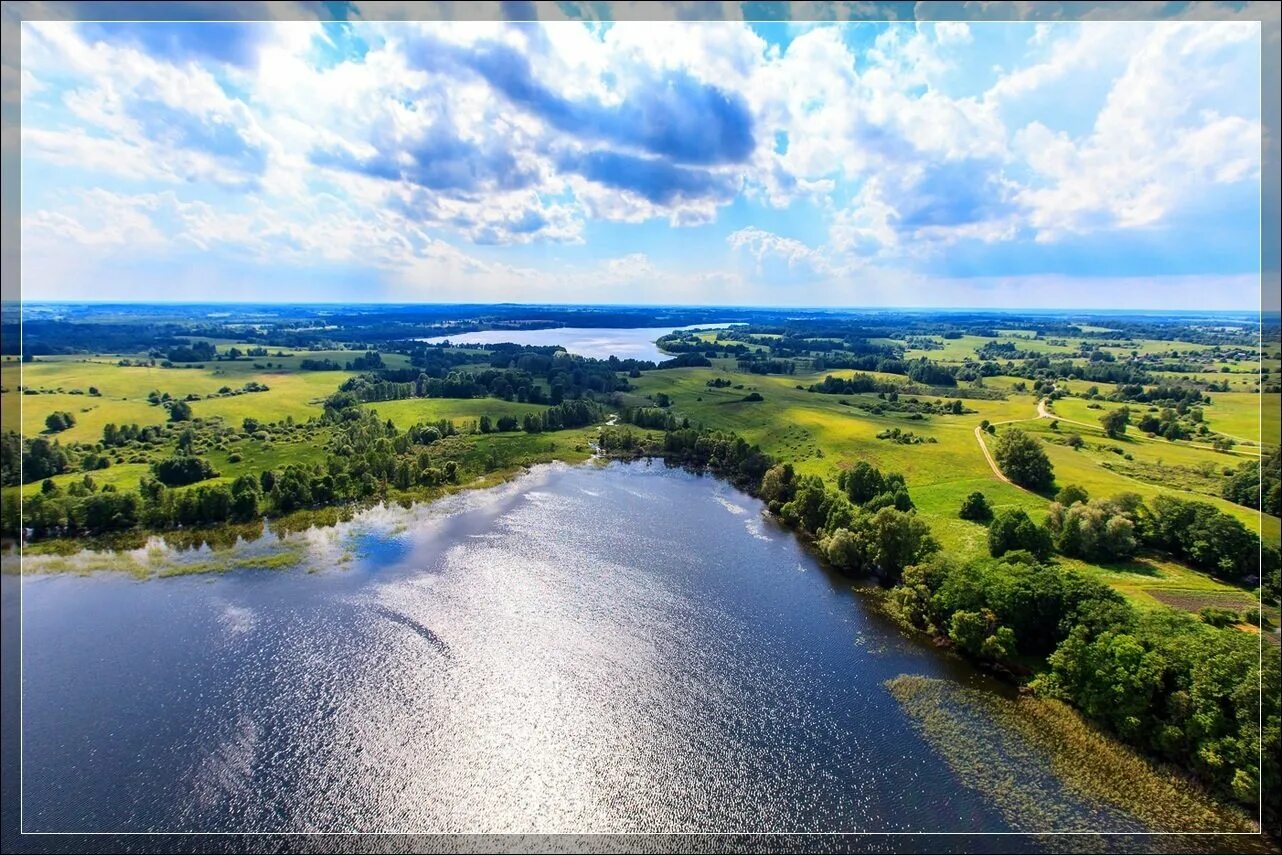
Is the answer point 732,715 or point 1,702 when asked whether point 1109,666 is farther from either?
point 1,702

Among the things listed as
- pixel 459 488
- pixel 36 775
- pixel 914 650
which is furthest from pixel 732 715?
pixel 459 488

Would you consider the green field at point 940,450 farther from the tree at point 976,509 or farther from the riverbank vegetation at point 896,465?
the tree at point 976,509

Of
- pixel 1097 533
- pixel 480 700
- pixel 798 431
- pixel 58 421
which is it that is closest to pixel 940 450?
pixel 798 431

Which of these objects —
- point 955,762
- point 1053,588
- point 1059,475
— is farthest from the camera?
point 1059,475

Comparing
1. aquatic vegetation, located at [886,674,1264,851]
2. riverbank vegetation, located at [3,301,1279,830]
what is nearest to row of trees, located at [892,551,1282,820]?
riverbank vegetation, located at [3,301,1279,830]

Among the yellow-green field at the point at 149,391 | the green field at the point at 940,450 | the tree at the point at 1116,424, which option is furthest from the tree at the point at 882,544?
the yellow-green field at the point at 149,391

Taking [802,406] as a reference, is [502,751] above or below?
below

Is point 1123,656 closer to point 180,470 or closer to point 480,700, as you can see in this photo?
point 480,700
